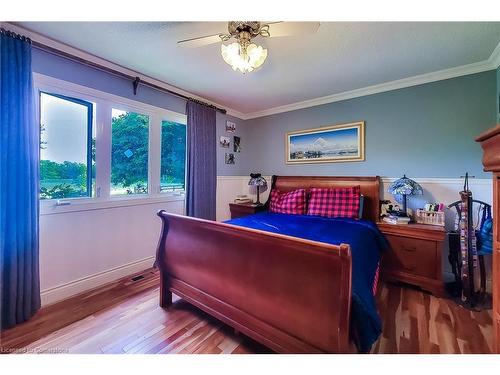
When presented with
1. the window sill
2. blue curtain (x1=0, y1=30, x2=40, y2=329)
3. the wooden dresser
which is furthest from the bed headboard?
blue curtain (x1=0, y1=30, x2=40, y2=329)

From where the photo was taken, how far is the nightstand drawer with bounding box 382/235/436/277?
7.19 ft

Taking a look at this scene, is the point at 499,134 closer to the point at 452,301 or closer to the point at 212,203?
the point at 452,301

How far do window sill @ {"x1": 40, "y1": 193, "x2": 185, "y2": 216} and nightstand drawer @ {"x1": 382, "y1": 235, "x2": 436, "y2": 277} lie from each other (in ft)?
8.99

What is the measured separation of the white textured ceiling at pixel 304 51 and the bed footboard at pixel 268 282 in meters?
1.57

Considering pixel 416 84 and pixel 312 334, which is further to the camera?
pixel 416 84

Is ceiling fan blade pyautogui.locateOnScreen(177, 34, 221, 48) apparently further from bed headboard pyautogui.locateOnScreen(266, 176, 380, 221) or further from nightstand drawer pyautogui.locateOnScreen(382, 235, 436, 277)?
nightstand drawer pyautogui.locateOnScreen(382, 235, 436, 277)

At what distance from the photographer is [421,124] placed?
8.45ft

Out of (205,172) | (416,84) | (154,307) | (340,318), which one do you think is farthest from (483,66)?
(154,307)

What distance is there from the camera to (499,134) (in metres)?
0.65

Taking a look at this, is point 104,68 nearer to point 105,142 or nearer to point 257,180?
point 105,142

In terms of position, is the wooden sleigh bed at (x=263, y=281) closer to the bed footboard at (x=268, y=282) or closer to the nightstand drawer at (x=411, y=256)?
the bed footboard at (x=268, y=282)

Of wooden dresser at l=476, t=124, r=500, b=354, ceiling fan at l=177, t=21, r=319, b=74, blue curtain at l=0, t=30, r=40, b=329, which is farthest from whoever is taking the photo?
blue curtain at l=0, t=30, r=40, b=329
